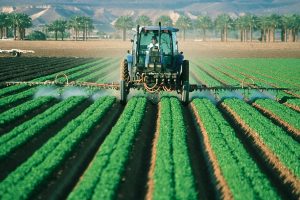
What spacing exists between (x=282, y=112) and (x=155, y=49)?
5.41 meters

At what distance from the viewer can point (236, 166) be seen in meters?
9.12

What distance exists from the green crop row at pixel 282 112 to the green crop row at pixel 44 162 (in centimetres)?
656

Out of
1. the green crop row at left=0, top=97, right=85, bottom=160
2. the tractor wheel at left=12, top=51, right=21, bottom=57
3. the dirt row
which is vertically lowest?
the dirt row

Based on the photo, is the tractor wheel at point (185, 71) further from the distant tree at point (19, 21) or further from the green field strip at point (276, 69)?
the distant tree at point (19, 21)

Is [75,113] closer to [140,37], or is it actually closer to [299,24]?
[140,37]

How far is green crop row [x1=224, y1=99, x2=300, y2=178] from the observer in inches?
385

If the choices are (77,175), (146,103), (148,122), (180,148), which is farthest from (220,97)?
(77,175)

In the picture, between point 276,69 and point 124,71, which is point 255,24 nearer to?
point 276,69

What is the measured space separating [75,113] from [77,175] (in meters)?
6.63

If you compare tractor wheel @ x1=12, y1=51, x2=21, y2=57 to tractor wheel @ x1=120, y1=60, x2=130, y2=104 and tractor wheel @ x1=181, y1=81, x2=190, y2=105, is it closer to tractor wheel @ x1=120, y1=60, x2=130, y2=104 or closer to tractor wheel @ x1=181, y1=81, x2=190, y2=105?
tractor wheel @ x1=120, y1=60, x2=130, y2=104

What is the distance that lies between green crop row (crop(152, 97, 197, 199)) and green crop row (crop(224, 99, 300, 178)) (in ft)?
7.51

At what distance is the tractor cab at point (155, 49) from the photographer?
16.0 metres

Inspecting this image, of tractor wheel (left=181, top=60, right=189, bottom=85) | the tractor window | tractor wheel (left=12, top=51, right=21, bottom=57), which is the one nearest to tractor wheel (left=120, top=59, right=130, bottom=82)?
the tractor window

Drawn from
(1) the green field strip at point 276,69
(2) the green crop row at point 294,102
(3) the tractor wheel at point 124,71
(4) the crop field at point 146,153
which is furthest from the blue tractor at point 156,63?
(1) the green field strip at point 276,69
